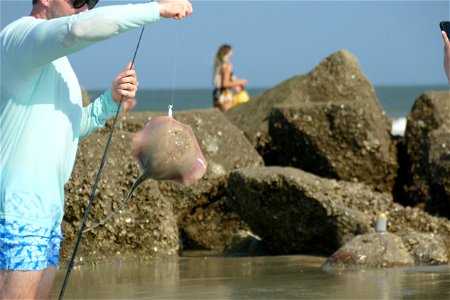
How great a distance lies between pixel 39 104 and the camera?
4.12 m

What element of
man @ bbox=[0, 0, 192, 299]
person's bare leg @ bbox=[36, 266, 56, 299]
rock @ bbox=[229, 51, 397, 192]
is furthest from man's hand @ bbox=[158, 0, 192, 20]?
rock @ bbox=[229, 51, 397, 192]

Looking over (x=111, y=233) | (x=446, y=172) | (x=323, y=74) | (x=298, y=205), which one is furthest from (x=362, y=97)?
(x=111, y=233)

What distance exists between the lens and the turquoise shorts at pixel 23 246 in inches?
158

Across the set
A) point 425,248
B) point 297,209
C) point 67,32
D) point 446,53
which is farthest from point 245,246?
point 67,32

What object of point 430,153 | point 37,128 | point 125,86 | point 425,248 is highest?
point 430,153

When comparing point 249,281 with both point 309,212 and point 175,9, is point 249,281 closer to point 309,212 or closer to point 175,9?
point 309,212

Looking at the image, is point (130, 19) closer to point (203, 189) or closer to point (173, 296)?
point (173, 296)

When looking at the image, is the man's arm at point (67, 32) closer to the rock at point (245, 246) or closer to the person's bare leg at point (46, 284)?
the person's bare leg at point (46, 284)

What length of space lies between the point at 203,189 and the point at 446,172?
2.19m

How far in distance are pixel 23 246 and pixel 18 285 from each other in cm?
14

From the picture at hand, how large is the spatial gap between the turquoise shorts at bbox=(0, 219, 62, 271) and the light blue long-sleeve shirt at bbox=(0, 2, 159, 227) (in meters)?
0.03

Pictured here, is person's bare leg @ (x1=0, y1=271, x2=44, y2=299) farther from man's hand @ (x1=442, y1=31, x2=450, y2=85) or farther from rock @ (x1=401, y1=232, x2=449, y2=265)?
rock @ (x1=401, y1=232, x2=449, y2=265)

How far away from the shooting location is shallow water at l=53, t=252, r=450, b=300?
719 cm

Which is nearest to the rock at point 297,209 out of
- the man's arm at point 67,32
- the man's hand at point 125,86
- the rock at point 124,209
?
the rock at point 124,209
